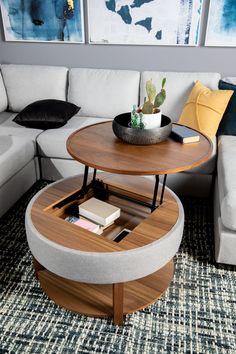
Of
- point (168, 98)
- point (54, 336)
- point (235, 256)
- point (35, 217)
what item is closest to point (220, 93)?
point (168, 98)

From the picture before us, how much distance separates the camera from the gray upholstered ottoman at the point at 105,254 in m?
1.26

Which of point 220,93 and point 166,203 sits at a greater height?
point 220,93

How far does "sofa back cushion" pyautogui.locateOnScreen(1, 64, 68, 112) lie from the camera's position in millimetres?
2766

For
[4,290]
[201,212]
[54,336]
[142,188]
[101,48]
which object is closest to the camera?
[54,336]

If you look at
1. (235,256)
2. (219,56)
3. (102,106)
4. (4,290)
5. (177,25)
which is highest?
(177,25)

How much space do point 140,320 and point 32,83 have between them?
7.16 feet

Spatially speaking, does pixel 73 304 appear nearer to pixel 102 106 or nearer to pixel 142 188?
pixel 142 188

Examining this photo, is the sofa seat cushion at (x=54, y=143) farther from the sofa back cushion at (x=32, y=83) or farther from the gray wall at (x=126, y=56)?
the gray wall at (x=126, y=56)

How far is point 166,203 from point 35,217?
649 millimetres

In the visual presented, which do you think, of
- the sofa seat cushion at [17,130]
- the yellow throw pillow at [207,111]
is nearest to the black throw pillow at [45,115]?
the sofa seat cushion at [17,130]

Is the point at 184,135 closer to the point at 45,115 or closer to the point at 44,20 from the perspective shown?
the point at 45,115

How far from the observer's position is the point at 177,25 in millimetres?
2582

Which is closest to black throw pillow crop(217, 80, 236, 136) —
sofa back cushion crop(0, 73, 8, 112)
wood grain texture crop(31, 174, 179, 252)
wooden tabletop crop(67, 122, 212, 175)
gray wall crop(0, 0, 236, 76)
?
gray wall crop(0, 0, 236, 76)

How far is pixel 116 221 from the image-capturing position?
1619mm
